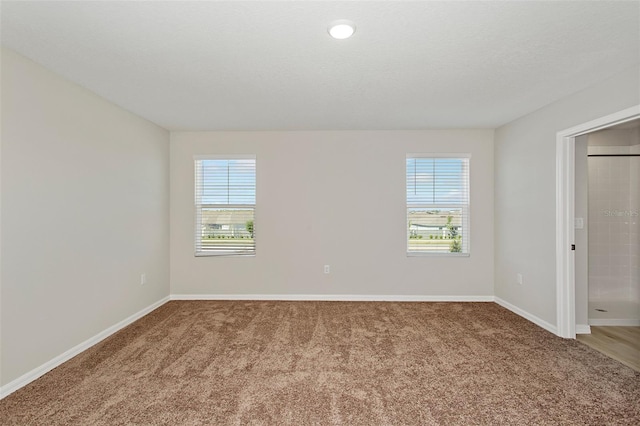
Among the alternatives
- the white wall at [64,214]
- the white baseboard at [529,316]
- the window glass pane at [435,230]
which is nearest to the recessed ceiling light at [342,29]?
the white wall at [64,214]

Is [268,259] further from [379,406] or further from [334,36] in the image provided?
[334,36]

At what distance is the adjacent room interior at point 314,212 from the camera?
2.04m

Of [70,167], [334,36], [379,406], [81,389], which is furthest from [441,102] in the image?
[81,389]

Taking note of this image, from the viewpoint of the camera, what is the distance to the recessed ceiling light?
1907 mm

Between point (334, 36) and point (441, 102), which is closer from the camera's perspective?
point (334, 36)

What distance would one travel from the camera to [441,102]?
3.36 m

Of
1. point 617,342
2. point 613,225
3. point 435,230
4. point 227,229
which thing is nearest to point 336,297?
point 435,230

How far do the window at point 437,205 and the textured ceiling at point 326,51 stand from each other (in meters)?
1.18

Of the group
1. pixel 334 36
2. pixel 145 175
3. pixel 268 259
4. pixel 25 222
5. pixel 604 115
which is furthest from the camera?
pixel 268 259

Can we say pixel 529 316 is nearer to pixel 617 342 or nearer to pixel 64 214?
pixel 617 342

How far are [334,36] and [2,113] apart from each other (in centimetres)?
241

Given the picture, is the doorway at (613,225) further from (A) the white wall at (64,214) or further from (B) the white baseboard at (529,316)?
(A) the white wall at (64,214)

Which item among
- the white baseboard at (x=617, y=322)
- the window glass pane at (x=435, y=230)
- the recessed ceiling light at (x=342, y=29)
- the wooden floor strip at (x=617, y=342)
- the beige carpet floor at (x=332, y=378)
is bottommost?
the beige carpet floor at (x=332, y=378)

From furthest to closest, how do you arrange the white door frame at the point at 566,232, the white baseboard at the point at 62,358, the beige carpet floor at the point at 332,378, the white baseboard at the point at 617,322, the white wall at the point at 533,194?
the white baseboard at the point at 617,322 → the white door frame at the point at 566,232 → the white wall at the point at 533,194 → the white baseboard at the point at 62,358 → the beige carpet floor at the point at 332,378
